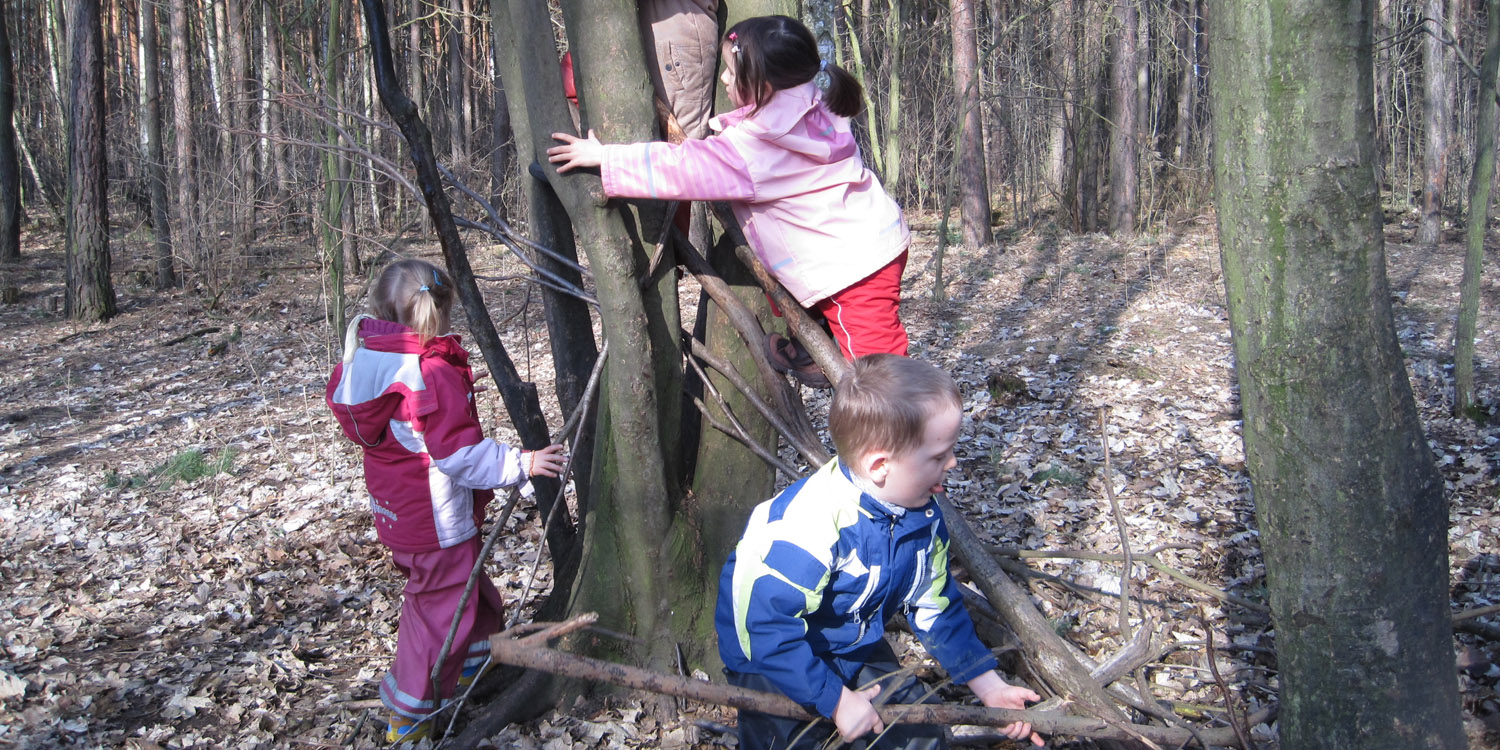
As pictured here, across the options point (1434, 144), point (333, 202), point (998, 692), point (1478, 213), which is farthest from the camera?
point (1434, 144)

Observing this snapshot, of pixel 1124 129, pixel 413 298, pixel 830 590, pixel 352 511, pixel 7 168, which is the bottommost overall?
pixel 352 511

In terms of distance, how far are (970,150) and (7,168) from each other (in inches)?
524

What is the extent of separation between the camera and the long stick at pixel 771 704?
1704 mm

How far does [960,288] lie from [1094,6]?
5204 millimetres

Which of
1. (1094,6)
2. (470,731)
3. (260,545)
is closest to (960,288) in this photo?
(1094,6)

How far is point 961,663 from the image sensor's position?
2238mm

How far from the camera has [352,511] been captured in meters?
4.98

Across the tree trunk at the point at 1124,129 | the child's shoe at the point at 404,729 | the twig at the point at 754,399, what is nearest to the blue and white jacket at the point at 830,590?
the twig at the point at 754,399

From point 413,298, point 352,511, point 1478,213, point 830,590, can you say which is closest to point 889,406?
point 830,590

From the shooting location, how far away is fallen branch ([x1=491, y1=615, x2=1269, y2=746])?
170 cm

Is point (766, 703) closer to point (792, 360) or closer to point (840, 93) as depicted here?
point (792, 360)

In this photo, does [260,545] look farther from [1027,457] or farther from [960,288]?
[960,288]

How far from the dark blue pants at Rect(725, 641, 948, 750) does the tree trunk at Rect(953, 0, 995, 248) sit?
35.6ft

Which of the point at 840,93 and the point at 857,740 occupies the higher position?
the point at 840,93
